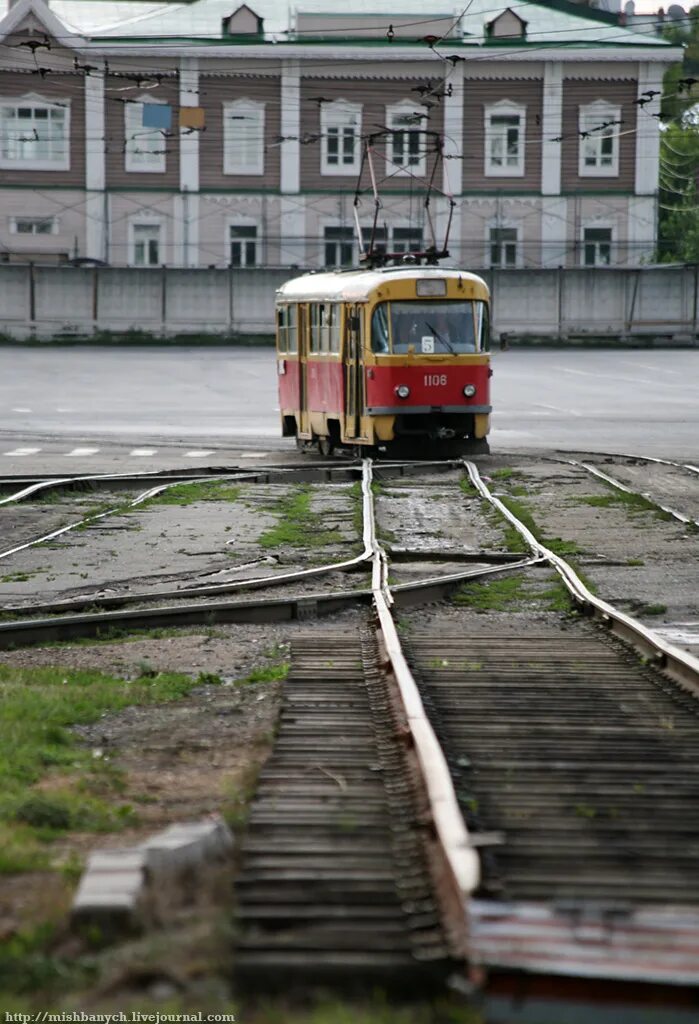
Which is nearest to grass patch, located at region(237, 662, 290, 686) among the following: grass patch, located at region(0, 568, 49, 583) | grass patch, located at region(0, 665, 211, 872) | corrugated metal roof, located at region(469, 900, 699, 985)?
grass patch, located at region(0, 665, 211, 872)

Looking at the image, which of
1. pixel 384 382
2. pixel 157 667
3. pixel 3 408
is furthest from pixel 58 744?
pixel 3 408

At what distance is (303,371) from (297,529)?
11158 mm

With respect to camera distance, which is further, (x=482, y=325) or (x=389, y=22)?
(x=389, y=22)

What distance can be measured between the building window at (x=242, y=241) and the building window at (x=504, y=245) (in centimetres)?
867

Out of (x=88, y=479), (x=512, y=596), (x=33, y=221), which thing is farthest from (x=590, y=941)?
(x=33, y=221)

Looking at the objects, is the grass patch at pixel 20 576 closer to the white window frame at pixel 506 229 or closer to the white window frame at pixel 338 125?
the white window frame at pixel 506 229

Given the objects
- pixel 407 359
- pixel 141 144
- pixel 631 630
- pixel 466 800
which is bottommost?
pixel 631 630

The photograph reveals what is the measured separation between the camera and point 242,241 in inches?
2378

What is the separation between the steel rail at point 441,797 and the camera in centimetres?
451

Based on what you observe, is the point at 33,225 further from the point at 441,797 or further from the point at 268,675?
the point at 441,797

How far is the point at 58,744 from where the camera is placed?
7.33 metres

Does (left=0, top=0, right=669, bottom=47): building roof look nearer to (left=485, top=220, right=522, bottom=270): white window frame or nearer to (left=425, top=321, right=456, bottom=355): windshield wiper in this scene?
(left=485, top=220, right=522, bottom=270): white window frame

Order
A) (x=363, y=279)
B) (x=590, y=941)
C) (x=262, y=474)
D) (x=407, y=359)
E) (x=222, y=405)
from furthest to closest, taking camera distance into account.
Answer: (x=222, y=405) < (x=363, y=279) < (x=407, y=359) < (x=262, y=474) < (x=590, y=941)

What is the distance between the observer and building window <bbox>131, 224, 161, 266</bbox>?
6019cm
